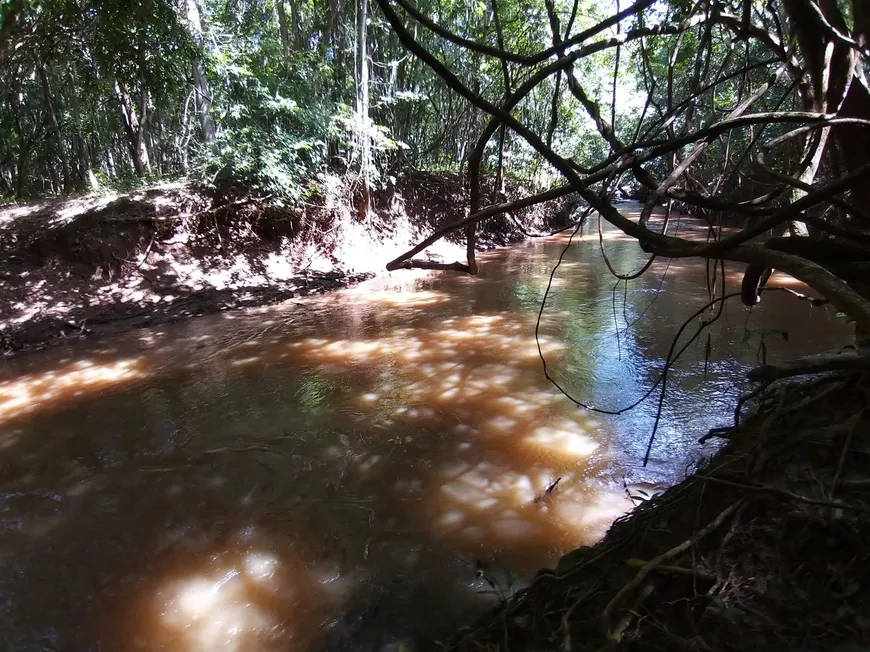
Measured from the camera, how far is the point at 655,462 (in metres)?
3.51

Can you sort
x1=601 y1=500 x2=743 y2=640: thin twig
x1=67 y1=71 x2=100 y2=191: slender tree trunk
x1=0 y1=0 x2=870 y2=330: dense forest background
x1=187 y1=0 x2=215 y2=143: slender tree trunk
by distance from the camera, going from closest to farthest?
x1=601 y1=500 x2=743 y2=640: thin twig → x1=0 y1=0 x2=870 y2=330: dense forest background → x1=187 y1=0 x2=215 y2=143: slender tree trunk → x1=67 y1=71 x2=100 y2=191: slender tree trunk

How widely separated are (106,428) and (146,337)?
294 centimetres

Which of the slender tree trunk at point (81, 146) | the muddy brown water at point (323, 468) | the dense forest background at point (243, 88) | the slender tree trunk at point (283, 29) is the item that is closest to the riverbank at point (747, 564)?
the muddy brown water at point (323, 468)

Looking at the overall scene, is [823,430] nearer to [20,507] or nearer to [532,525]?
[532,525]

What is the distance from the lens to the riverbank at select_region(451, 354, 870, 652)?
1171 millimetres

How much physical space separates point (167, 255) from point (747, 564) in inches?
372

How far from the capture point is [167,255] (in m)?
8.87

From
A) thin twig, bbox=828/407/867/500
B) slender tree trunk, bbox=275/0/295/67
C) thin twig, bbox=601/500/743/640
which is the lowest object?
thin twig, bbox=601/500/743/640

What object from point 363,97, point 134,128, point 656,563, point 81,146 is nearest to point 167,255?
point 363,97

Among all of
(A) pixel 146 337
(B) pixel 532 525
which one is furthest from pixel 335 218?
(B) pixel 532 525

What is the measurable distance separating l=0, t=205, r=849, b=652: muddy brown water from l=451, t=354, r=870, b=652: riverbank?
0.40m

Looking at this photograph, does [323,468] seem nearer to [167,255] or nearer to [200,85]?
[167,255]

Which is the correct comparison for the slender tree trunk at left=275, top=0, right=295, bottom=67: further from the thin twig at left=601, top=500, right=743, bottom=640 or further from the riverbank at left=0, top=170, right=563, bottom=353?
the thin twig at left=601, top=500, right=743, bottom=640

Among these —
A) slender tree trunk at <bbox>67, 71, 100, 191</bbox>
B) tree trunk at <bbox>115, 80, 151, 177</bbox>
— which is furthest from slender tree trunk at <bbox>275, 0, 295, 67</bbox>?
slender tree trunk at <bbox>67, 71, 100, 191</bbox>
